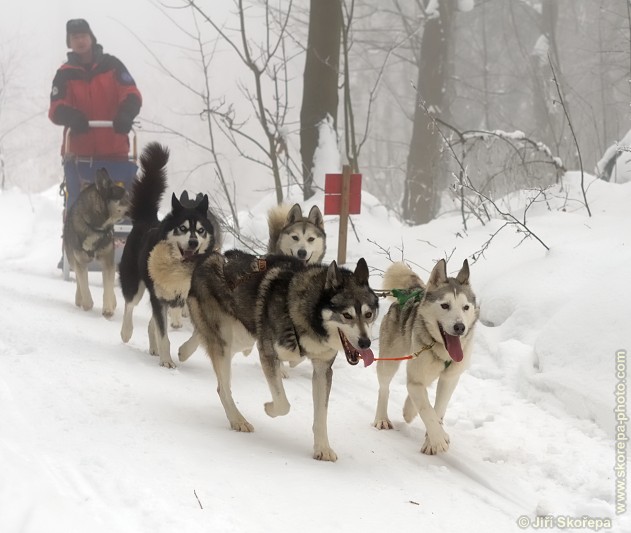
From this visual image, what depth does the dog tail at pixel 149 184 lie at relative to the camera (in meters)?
6.06

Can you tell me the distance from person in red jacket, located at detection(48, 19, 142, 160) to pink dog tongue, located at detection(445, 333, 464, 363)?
6420 mm

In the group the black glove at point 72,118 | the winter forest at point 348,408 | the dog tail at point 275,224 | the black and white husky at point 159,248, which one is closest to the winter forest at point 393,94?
the winter forest at point 348,408

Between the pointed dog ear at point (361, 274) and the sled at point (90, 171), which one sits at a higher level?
the sled at point (90, 171)

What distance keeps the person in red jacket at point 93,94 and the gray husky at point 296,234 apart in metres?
3.67

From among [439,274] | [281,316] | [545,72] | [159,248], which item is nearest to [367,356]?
[281,316]

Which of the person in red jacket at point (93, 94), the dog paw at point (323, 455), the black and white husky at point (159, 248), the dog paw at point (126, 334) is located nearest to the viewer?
the dog paw at point (323, 455)

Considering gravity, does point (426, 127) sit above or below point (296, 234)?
above

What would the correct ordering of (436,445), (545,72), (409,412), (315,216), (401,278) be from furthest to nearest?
1. (545,72)
2. (315,216)
3. (401,278)
4. (409,412)
5. (436,445)

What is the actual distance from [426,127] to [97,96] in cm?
682

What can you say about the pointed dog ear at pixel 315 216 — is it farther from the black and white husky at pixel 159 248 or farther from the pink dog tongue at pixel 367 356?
the pink dog tongue at pixel 367 356

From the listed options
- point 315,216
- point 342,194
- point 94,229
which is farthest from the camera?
point 342,194

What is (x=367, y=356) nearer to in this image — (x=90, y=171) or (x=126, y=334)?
(x=126, y=334)

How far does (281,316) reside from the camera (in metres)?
3.81

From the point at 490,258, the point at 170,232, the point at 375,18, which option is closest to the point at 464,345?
the point at 170,232
